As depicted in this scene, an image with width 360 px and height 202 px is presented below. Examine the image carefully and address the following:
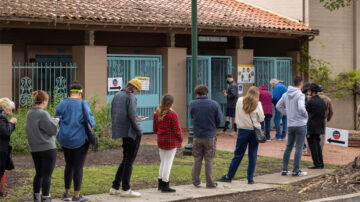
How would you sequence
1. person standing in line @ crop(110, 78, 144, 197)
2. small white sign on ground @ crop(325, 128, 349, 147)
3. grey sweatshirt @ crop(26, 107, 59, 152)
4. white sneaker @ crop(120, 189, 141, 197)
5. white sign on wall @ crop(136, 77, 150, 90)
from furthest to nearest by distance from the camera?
1. white sign on wall @ crop(136, 77, 150, 90)
2. small white sign on ground @ crop(325, 128, 349, 147)
3. white sneaker @ crop(120, 189, 141, 197)
4. person standing in line @ crop(110, 78, 144, 197)
5. grey sweatshirt @ crop(26, 107, 59, 152)

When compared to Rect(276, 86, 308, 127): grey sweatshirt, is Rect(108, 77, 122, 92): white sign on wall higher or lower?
higher

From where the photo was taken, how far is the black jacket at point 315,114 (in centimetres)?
1149

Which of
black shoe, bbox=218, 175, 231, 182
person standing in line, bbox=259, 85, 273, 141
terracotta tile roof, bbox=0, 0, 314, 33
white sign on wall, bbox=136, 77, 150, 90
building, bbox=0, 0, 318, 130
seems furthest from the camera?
white sign on wall, bbox=136, 77, 150, 90

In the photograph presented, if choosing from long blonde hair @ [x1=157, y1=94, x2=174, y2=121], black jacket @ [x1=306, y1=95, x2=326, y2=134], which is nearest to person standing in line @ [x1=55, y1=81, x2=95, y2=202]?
long blonde hair @ [x1=157, y1=94, x2=174, y2=121]

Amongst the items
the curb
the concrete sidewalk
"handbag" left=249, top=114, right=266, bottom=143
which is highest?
"handbag" left=249, top=114, right=266, bottom=143

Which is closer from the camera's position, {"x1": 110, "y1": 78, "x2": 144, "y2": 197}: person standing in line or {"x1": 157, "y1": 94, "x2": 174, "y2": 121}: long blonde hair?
{"x1": 110, "y1": 78, "x2": 144, "y2": 197}: person standing in line

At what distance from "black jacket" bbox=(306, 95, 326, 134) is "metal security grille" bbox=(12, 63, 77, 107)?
6423mm

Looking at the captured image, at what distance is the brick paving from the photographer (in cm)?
1350

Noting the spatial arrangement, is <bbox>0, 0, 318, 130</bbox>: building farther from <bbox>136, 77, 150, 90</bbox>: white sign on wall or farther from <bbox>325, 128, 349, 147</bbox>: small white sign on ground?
<bbox>325, 128, 349, 147</bbox>: small white sign on ground

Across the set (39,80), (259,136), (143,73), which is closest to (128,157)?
(259,136)

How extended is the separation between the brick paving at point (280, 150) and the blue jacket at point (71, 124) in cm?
634

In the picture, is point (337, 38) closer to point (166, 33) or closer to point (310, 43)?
point (310, 43)

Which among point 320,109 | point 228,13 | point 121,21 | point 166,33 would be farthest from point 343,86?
point 320,109

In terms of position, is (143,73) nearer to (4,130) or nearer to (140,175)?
(140,175)
